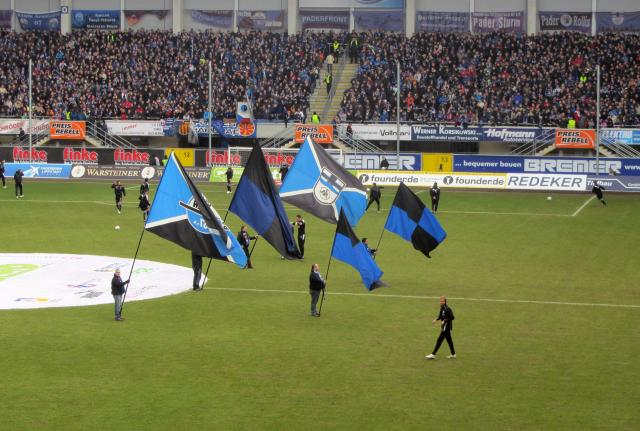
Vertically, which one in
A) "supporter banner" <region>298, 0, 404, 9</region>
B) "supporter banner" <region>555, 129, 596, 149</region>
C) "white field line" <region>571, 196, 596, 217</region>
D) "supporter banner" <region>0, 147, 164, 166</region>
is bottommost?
"white field line" <region>571, 196, 596, 217</region>

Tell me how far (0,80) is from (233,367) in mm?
69233

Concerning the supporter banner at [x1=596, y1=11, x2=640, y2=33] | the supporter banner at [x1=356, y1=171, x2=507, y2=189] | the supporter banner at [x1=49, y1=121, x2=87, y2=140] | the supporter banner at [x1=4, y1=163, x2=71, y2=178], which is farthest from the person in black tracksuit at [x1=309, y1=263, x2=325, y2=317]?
the supporter banner at [x1=596, y1=11, x2=640, y2=33]

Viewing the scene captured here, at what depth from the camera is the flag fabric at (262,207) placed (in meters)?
30.1

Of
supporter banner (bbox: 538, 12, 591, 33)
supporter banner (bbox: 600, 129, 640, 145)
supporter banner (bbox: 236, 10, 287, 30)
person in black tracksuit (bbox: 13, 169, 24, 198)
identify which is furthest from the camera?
supporter banner (bbox: 236, 10, 287, 30)

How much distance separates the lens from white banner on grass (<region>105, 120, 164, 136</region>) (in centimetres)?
8119

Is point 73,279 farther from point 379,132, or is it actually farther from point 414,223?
point 379,132

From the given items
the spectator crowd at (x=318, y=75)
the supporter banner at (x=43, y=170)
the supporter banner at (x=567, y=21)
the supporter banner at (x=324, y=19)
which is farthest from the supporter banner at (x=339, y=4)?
the supporter banner at (x=43, y=170)

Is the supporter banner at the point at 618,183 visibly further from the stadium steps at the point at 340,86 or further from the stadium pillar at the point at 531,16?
the stadium steps at the point at 340,86

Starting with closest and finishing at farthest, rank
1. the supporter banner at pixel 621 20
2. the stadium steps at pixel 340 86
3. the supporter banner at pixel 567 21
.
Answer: the stadium steps at pixel 340 86 < the supporter banner at pixel 621 20 < the supporter banner at pixel 567 21

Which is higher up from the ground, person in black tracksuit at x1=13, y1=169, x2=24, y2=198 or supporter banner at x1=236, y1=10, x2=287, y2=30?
supporter banner at x1=236, y1=10, x2=287, y2=30

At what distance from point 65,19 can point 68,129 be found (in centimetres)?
1444

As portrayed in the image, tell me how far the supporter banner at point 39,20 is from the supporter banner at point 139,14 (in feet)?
20.7

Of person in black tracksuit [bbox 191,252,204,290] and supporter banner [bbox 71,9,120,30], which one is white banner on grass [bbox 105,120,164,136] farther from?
person in black tracksuit [bbox 191,252,204,290]

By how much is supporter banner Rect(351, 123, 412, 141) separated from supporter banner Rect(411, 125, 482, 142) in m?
0.61
